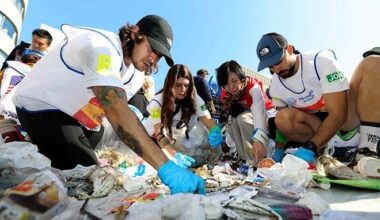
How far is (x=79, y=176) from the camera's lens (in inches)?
67.9

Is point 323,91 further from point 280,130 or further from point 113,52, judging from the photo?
point 113,52

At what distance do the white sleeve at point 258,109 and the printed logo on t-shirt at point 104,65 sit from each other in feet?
5.75

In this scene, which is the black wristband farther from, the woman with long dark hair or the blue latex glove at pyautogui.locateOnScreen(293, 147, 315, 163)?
the woman with long dark hair

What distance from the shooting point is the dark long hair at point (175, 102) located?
3.26 m

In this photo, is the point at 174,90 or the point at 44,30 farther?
the point at 44,30

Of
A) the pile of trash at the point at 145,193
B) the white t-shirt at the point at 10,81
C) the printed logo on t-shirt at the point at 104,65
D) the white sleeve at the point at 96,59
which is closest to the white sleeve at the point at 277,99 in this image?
the pile of trash at the point at 145,193

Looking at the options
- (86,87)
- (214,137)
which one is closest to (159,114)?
(214,137)

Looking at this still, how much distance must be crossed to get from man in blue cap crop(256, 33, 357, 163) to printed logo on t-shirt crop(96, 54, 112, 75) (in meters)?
1.47

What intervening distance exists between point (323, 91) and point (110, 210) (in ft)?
6.28

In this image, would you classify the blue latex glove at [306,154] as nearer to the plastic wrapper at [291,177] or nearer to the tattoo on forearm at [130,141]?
the plastic wrapper at [291,177]

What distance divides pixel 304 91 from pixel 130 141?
5.86 feet

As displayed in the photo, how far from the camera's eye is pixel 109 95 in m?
1.53

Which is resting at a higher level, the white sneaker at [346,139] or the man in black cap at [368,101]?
the man in black cap at [368,101]

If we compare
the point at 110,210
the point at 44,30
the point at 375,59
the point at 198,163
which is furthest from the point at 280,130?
the point at 44,30
